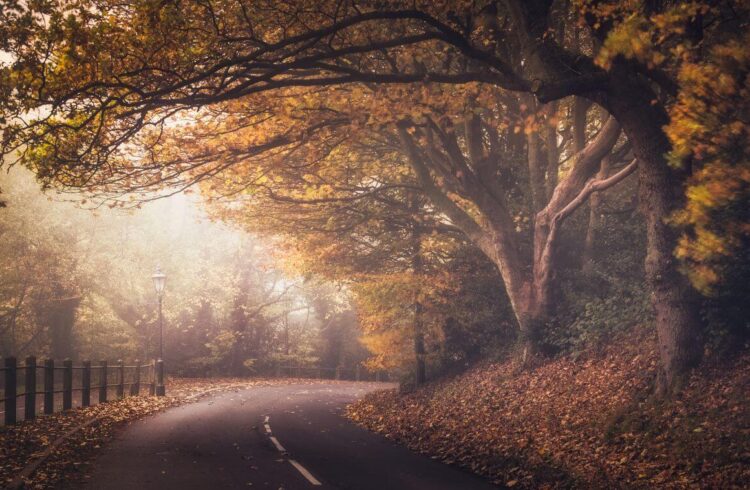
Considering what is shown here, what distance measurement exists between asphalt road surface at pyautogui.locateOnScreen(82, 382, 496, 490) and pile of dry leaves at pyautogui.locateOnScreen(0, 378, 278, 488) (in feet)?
1.24

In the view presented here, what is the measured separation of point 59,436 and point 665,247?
1156cm

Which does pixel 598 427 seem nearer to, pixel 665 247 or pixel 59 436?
pixel 665 247

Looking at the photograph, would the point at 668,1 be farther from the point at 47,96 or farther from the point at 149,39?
the point at 47,96

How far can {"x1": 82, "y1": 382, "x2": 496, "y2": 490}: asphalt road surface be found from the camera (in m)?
8.88

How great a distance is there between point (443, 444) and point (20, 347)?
3126 centimetres

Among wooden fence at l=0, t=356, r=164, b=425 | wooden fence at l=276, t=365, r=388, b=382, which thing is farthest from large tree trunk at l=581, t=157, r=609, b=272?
wooden fence at l=276, t=365, r=388, b=382

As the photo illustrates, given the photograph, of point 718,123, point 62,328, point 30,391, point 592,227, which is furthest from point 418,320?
point 62,328

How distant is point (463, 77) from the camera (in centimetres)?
1077

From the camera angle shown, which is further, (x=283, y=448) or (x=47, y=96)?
(x=283, y=448)

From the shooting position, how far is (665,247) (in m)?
10.8

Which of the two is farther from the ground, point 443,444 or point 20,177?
point 20,177

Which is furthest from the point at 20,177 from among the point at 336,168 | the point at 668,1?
the point at 668,1

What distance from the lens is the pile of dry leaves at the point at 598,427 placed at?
8156mm

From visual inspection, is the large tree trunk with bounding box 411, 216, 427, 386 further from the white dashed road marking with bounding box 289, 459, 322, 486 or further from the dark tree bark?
the white dashed road marking with bounding box 289, 459, 322, 486
